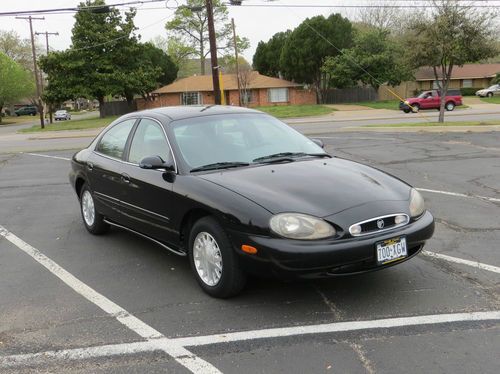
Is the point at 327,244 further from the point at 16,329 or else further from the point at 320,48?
the point at 320,48

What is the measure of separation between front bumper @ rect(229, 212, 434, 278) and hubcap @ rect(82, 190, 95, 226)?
3.02 meters

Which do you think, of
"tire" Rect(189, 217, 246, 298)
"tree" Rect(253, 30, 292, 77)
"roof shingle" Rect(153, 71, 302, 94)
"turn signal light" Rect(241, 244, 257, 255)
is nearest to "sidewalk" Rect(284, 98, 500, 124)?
"roof shingle" Rect(153, 71, 302, 94)

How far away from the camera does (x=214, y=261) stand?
13.7ft

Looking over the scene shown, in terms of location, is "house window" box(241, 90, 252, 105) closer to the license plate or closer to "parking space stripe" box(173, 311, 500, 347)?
Result: the license plate

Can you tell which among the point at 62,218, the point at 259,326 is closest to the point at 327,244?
the point at 259,326

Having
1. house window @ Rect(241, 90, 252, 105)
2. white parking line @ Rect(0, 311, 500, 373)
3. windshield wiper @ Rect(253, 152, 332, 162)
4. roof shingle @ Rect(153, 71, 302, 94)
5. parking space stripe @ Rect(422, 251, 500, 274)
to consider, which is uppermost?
roof shingle @ Rect(153, 71, 302, 94)

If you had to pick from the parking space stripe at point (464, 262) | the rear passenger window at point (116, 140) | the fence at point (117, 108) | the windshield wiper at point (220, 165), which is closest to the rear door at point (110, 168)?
the rear passenger window at point (116, 140)

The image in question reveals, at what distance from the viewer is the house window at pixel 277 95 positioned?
52.2m

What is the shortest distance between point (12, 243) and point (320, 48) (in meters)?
45.0

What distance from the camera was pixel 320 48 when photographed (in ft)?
158

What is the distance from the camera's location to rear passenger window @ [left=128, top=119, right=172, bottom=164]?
4.93m

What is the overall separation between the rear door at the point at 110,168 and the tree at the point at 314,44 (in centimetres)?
4369

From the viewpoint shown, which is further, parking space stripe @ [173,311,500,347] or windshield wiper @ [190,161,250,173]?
windshield wiper @ [190,161,250,173]

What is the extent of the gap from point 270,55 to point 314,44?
31.8 feet
